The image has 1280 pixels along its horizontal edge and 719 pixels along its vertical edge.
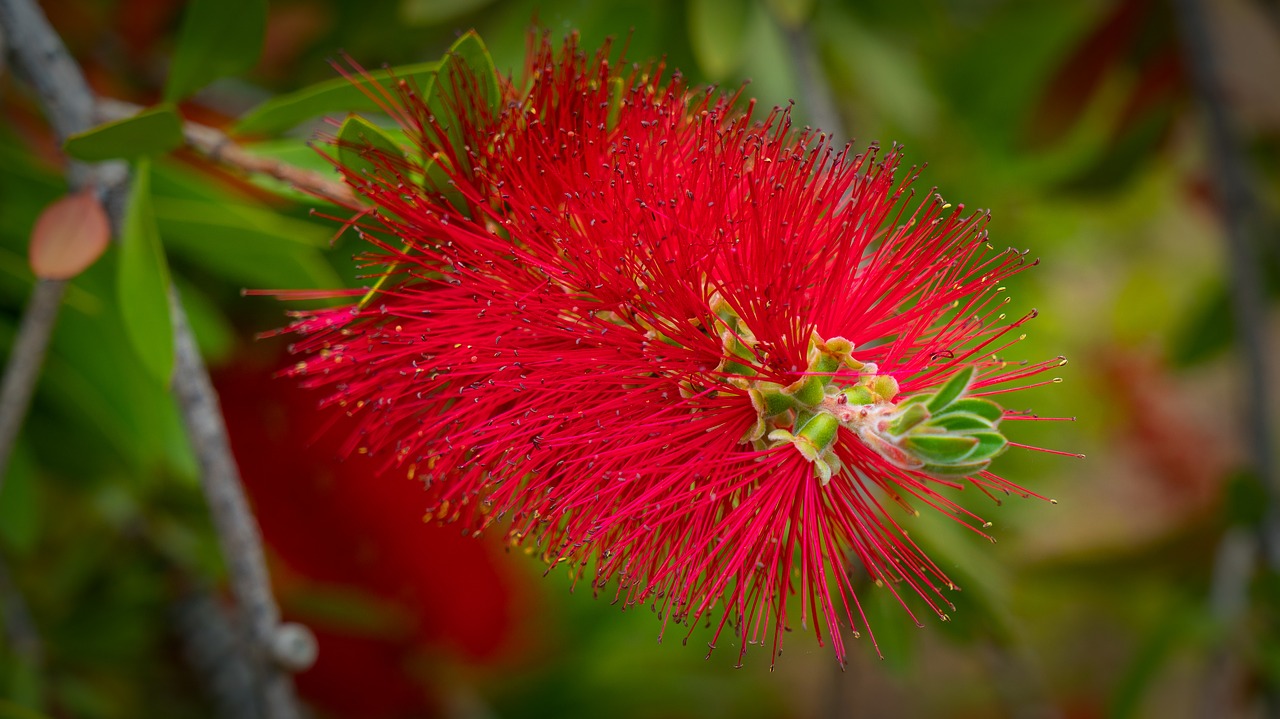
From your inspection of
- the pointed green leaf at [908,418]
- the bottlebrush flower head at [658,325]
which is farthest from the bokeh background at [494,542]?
the pointed green leaf at [908,418]

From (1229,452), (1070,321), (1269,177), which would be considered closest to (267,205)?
(1269,177)

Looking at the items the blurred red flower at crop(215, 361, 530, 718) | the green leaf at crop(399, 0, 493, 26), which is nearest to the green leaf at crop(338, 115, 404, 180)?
the green leaf at crop(399, 0, 493, 26)

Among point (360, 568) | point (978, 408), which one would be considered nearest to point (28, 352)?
point (360, 568)

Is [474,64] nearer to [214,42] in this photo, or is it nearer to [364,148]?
[364,148]

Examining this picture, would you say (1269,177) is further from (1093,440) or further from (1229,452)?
(1229,452)

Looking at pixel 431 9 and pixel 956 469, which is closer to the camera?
pixel 956 469

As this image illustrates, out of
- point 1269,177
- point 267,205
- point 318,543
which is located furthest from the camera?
point 1269,177

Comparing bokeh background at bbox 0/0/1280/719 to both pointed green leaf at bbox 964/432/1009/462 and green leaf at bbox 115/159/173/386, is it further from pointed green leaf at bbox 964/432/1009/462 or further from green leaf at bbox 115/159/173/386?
pointed green leaf at bbox 964/432/1009/462
